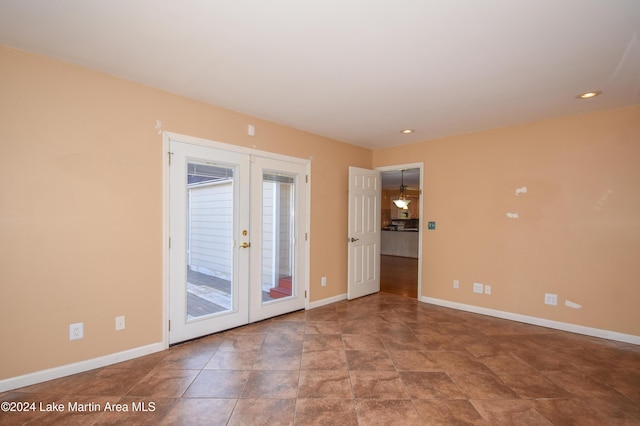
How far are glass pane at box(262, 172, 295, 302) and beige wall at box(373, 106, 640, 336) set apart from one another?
7.13 ft

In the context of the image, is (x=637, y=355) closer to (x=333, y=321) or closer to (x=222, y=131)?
(x=333, y=321)

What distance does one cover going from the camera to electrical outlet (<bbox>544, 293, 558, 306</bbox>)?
138 inches

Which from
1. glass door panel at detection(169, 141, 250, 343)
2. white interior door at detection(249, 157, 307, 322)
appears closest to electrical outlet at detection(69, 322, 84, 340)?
glass door panel at detection(169, 141, 250, 343)

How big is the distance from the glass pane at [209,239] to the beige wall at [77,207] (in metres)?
0.33

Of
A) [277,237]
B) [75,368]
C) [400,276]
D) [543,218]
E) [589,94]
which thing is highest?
[589,94]

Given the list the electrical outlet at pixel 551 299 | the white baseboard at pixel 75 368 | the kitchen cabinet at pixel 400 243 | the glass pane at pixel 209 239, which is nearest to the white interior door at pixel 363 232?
the glass pane at pixel 209 239

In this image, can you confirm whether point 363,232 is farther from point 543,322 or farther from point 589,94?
point 589,94

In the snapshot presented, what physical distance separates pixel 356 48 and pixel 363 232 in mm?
3149

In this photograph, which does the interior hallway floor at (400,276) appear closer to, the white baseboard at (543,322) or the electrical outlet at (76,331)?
the white baseboard at (543,322)

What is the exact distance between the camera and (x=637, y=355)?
9.18 feet

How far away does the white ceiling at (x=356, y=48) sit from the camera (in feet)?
5.67

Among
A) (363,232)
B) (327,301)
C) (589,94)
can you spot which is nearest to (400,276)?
(363,232)

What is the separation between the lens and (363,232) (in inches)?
190

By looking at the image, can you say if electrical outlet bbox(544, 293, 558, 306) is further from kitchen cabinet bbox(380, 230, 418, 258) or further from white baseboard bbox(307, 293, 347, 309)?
kitchen cabinet bbox(380, 230, 418, 258)
